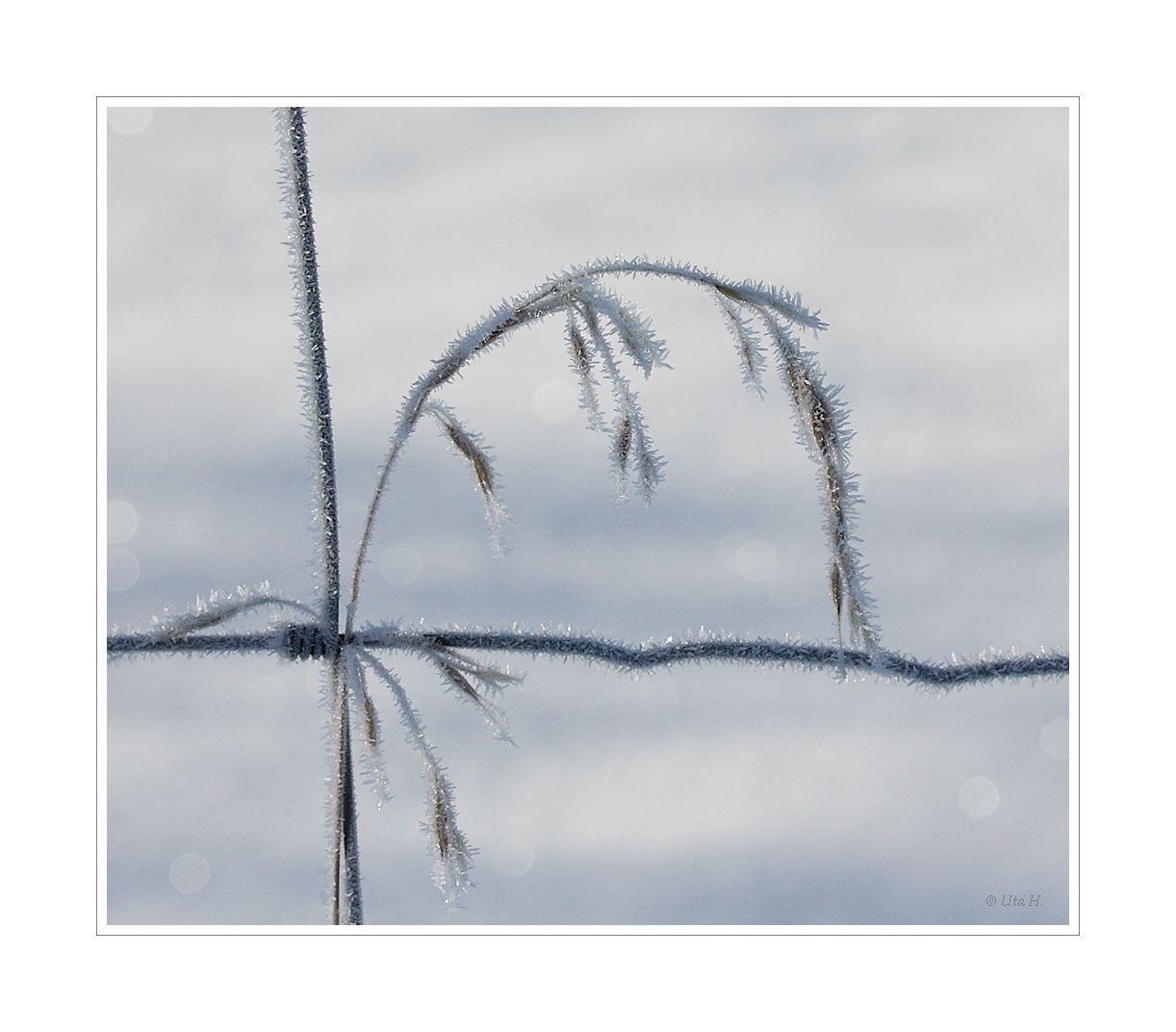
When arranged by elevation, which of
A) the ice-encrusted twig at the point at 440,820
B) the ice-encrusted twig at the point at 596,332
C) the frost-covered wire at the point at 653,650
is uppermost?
the ice-encrusted twig at the point at 596,332

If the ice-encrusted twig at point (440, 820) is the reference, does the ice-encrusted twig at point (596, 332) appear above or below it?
above

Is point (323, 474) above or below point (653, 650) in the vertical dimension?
above

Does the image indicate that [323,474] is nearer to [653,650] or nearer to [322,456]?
[322,456]

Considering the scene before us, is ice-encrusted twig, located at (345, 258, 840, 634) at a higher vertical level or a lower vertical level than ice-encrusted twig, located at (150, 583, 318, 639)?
higher

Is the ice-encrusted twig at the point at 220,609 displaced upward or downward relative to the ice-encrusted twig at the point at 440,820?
upward

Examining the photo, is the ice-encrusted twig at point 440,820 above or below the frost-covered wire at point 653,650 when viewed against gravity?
below

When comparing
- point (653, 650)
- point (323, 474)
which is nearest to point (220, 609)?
point (323, 474)
